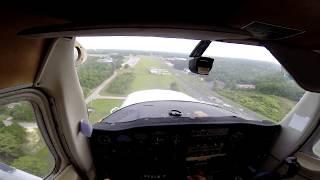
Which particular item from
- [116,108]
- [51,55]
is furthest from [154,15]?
[116,108]

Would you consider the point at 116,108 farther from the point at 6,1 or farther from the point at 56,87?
the point at 6,1

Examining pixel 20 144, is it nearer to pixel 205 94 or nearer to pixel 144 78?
pixel 144 78

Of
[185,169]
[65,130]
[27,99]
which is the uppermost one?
[27,99]

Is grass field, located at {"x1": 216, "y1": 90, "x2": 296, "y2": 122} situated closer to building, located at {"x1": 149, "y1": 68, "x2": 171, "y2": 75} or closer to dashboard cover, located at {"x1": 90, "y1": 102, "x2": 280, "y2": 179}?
dashboard cover, located at {"x1": 90, "y1": 102, "x2": 280, "y2": 179}

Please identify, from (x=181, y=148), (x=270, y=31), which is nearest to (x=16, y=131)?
(x=270, y=31)

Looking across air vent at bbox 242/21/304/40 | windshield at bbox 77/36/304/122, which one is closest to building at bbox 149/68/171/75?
windshield at bbox 77/36/304/122

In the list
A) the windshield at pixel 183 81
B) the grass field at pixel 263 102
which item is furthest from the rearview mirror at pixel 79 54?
the grass field at pixel 263 102
